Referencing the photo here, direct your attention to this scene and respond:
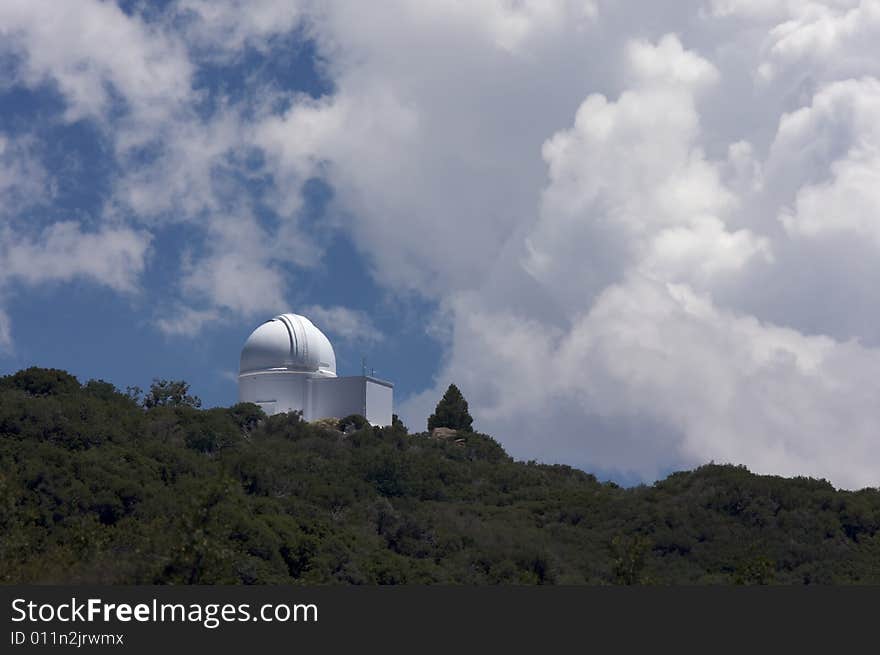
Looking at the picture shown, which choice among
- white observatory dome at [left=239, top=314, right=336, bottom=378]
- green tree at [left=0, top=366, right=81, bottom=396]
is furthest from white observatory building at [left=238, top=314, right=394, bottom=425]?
green tree at [left=0, top=366, right=81, bottom=396]

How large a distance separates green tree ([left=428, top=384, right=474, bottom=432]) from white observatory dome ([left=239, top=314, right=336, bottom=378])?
8072 millimetres

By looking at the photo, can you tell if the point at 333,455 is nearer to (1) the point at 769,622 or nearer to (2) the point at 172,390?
(2) the point at 172,390

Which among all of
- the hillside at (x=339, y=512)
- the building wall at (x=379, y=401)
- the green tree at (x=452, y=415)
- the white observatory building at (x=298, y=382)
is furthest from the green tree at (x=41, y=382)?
the green tree at (x=452, y=415)

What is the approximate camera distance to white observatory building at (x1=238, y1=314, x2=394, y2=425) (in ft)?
209

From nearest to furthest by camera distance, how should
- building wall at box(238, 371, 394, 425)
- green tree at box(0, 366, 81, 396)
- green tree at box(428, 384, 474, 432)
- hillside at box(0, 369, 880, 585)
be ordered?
hillside at box(0, 369, 880, 585), green tree at box(0, 366, 81, 396), building wall at box(238, 371, 394, 425), green tree at box(428, 384, 474, 432)

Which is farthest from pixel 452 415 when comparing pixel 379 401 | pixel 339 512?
pixel 339 512

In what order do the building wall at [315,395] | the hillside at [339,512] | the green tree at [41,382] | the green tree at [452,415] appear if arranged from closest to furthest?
the hillside at [339,512], the green tree at [41,382], the building wall at [315,395], the green tree at [452,415]

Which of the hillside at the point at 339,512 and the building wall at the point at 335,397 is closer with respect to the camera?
the hillside at the point at 339,512

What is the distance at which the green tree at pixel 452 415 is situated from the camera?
2785 inches

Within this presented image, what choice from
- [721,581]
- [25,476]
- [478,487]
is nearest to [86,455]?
[25,476]

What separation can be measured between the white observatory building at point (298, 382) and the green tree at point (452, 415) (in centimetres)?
591

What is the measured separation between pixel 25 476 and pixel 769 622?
2792 cm

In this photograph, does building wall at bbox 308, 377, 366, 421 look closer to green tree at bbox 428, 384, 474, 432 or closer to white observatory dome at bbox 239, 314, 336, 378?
white observatory dome at bbox 239, 314, 336, 378

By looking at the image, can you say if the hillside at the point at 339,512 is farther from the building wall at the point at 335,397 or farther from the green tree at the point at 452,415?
the green tree at the point at 452,415
